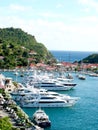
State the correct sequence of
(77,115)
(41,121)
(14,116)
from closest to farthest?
(14,116)
(41,121)
(77,115)

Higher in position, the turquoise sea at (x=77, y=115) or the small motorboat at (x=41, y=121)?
the small motorboat at (x=41, y=121)

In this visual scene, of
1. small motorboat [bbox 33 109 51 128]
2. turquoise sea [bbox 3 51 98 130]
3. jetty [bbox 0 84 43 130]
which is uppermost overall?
jetty [bbox 0 84 43 130]

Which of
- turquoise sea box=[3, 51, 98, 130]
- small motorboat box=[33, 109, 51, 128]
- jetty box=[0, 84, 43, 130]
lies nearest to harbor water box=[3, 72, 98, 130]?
turquoise sea box=[3, 51, 98, 130]

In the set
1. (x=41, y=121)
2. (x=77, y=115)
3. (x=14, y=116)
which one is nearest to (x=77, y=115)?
(x=77, y=115)

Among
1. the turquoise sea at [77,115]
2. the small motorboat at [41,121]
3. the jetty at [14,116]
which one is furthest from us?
the turquoise sea at [77,115]

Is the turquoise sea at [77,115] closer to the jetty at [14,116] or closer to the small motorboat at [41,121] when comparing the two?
the small motorboat at [41,121]

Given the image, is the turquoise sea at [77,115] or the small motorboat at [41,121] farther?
the turquoise sea at [77,115]

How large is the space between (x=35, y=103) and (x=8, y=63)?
4240 centimetres

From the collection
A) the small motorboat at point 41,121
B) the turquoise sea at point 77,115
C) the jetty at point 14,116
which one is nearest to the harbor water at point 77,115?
the turquoise sea at point 77,115

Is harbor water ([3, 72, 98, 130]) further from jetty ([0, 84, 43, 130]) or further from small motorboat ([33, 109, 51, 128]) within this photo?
jetty ([0, 84, 43, 130])

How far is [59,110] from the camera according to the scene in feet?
Result: 140

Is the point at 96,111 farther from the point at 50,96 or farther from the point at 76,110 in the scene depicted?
the point at 50,96

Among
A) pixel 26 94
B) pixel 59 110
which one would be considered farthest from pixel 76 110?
pixel 26 94

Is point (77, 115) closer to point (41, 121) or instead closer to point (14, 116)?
point (41, 121)
